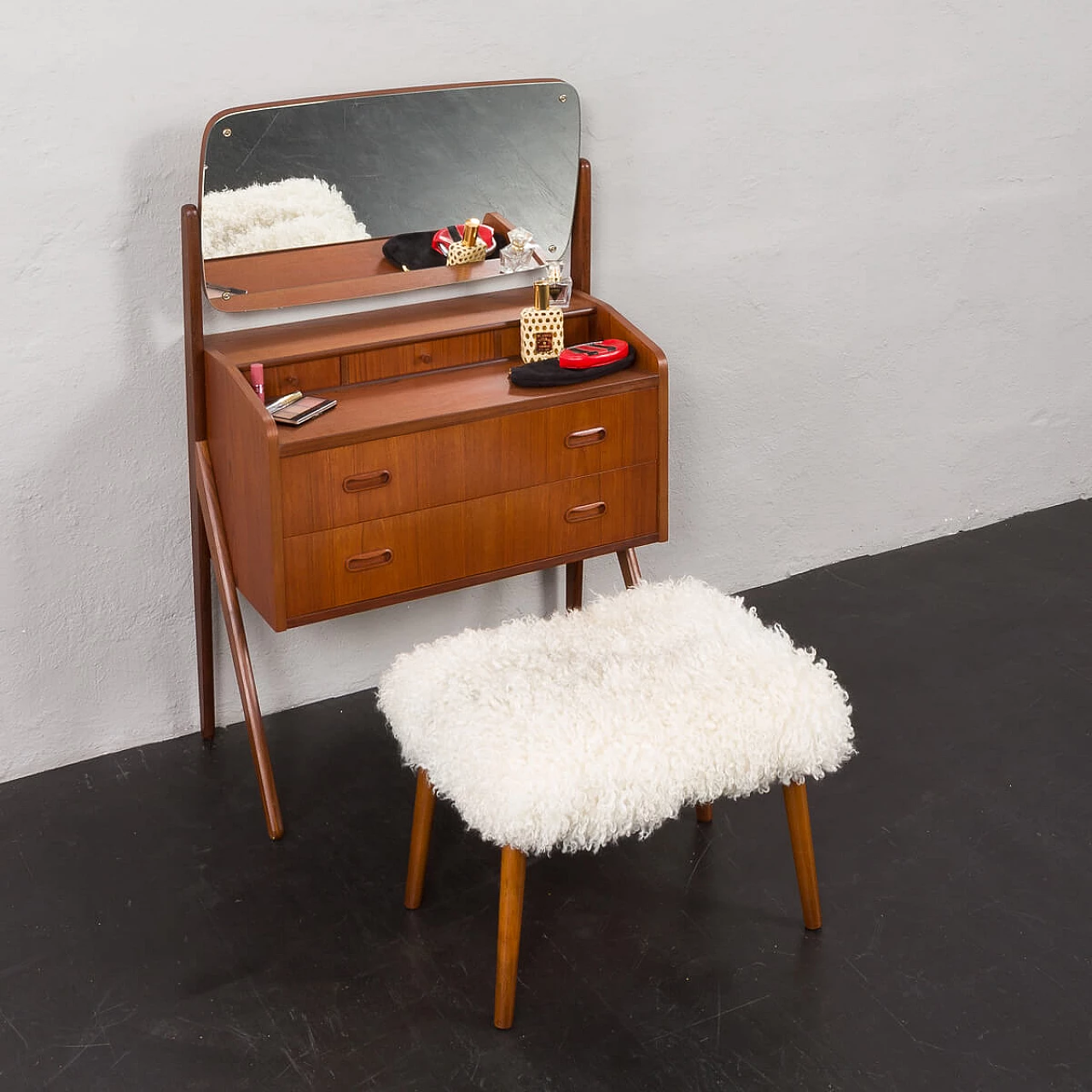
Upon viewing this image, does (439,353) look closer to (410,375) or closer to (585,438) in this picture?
(410,375)

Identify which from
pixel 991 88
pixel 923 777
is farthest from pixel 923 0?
pixel 923 777

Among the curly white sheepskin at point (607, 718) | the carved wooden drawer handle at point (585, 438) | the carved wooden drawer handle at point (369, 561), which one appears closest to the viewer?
the curly white sheepskin at point (607, 718)

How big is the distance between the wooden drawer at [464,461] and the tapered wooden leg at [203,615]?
367 mm

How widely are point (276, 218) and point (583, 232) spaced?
643 millimetres

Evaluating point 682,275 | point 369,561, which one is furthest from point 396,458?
point 682,275

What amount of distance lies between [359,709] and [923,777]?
119 cm

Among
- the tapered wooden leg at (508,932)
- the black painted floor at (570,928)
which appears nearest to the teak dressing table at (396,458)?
the black painted floor at (570,928)

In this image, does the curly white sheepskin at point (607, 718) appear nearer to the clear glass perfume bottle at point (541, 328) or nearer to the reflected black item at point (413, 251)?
the clear glass perfume bottle at point (541, 328)

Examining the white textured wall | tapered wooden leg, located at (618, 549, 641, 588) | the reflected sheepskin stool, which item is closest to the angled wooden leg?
the white textured wall

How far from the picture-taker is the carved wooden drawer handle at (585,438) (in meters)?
2.71

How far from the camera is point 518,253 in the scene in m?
2.89

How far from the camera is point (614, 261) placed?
307cm

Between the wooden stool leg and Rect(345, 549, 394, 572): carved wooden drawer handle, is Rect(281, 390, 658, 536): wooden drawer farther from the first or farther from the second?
the wooden stool leg

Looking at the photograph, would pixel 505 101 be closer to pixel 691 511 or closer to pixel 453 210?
pixel 453 210
